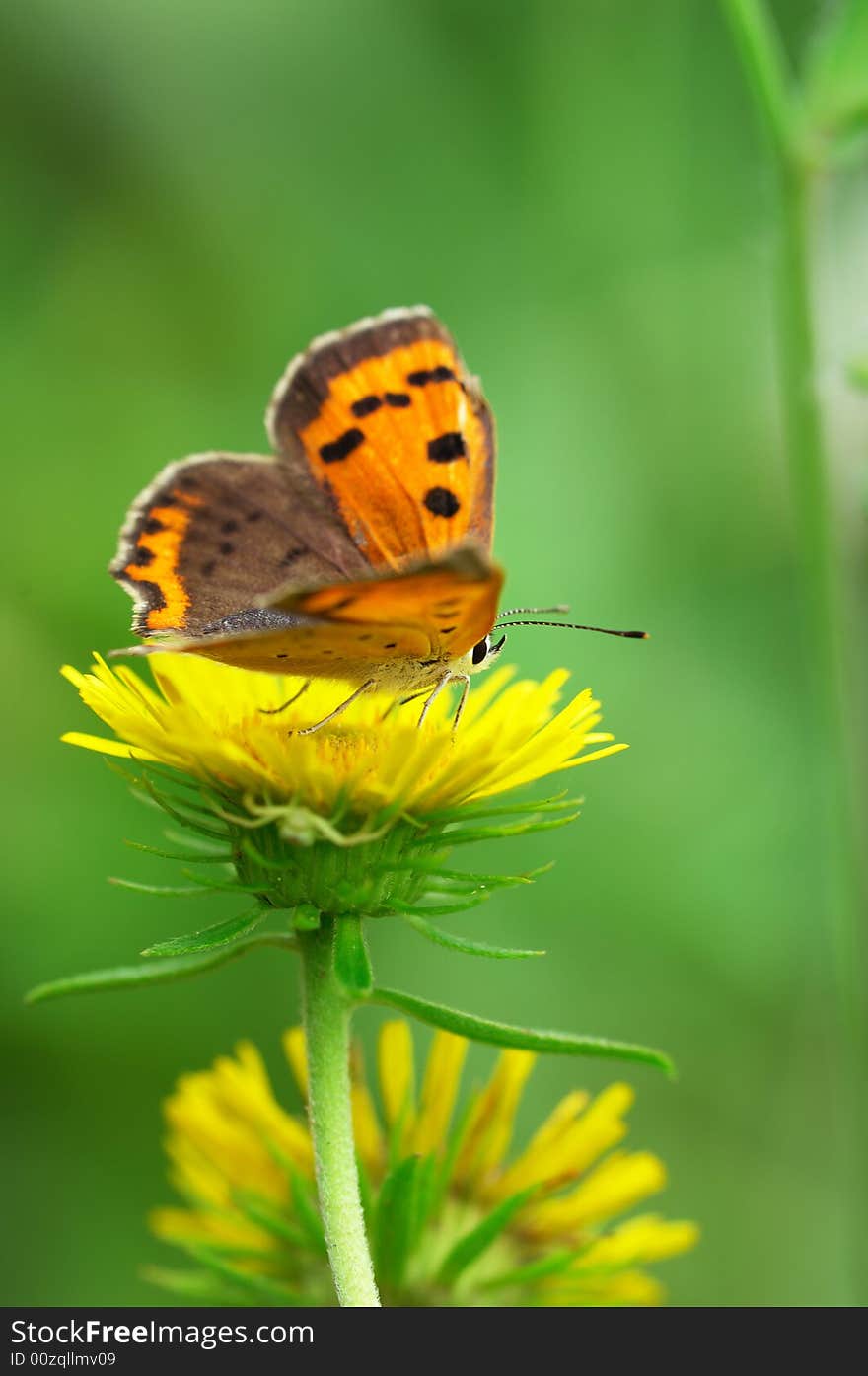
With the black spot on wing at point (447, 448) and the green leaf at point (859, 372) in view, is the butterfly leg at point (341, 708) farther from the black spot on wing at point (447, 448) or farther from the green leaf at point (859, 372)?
the green leaf at point (859, 372)

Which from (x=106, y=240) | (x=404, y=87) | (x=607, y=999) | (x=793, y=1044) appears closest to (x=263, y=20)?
(x=404, y=87)

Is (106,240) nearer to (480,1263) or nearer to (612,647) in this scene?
(612,647)

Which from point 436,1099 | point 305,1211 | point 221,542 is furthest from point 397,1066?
point 221,542

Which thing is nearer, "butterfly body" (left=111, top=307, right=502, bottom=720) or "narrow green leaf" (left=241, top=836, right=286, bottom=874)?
"narrow green leaf" (left=241, top=836, right=286, bottom=874)

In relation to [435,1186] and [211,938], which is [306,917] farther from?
[435,1186]

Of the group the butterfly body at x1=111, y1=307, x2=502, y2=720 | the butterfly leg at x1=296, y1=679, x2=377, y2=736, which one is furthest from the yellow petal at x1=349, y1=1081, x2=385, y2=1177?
the butterfly body at x1=111, y1=307, x2=502, y2=720

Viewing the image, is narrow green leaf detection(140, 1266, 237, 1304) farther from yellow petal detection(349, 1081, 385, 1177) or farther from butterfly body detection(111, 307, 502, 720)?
butterfly body detection(111, 307, 502, 720)
